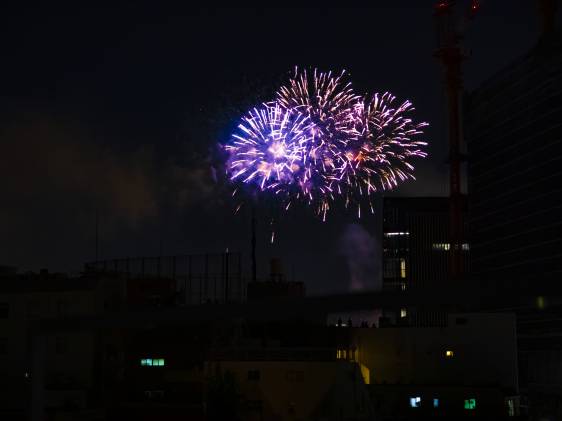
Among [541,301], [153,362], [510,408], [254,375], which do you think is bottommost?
[510,408]

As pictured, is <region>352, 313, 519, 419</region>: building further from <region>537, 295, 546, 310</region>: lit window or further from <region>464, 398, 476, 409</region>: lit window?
<region>537, 295, 546, 310</region>: lit window

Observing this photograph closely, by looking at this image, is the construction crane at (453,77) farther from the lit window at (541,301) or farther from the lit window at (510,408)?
the lit window at (541,301)

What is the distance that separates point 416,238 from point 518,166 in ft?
117

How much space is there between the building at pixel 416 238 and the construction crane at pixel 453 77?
38.0 metres

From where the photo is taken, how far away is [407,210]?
153 metres

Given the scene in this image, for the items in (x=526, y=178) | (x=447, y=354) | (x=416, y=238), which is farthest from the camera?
(x=416, y=238)

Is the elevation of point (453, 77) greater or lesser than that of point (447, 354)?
greater

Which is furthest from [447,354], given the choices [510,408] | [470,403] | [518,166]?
[518,166]

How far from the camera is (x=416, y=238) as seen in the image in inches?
5989

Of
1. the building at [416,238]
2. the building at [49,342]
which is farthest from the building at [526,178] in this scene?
the building at [49,342]

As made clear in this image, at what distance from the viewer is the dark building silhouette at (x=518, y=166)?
11106 centimetres

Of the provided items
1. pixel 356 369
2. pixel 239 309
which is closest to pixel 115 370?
pixel 356 369

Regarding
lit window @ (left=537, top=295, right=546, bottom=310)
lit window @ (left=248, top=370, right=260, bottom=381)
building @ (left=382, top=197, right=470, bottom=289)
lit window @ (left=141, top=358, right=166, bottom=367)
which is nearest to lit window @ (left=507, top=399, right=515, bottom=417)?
lit window @ (left=248, top=370, right=260, bottom=381)

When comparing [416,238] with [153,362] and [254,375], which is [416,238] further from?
[254,375]
